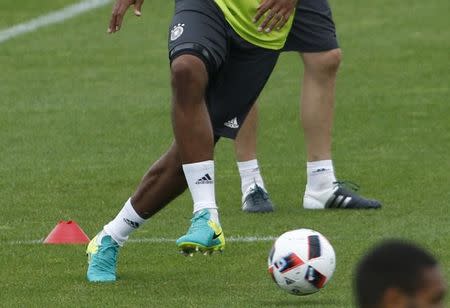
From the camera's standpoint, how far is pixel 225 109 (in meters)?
7.27

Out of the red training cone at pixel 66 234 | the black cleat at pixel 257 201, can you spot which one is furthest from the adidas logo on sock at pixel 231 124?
the black cleat at pixel 257 201

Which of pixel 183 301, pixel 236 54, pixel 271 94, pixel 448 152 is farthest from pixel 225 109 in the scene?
pixel 271 94

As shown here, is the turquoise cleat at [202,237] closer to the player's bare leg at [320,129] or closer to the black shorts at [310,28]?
the black shorts at [310,28]

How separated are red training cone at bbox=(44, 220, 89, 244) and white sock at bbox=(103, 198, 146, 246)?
3.13 ft

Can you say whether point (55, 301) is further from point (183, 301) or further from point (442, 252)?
point (442, 252)

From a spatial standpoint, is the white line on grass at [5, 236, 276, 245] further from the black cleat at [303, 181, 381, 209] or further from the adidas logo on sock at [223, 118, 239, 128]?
the adidas logo on sock at [223, 118, 239, 128]

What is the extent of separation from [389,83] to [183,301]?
841cm

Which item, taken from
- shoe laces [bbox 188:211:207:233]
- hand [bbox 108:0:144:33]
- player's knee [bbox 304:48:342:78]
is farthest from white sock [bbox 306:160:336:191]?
shoe laces [bbox 188:211:207:233]

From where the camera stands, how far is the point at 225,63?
724 cm

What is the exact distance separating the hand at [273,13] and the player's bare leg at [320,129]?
6.84 feet

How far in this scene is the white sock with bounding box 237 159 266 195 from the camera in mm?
9555

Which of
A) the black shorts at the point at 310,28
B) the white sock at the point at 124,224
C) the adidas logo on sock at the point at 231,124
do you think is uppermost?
the adidas logo on sock at the point at 231,124

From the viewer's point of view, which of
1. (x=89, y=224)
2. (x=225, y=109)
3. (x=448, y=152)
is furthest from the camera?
(x=448, y=152)

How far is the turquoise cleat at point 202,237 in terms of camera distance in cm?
664
